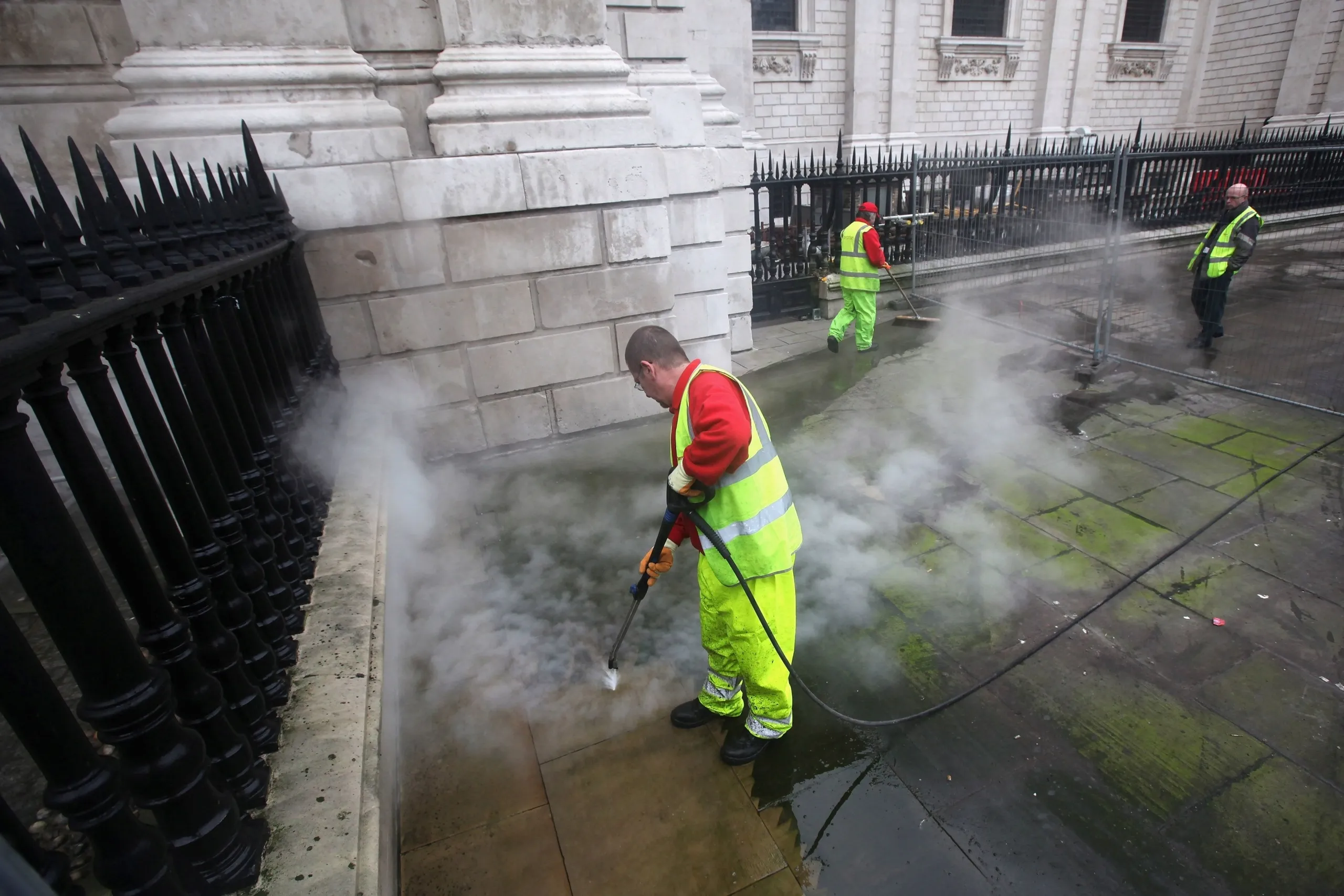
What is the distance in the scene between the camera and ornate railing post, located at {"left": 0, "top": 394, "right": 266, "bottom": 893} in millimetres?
1093

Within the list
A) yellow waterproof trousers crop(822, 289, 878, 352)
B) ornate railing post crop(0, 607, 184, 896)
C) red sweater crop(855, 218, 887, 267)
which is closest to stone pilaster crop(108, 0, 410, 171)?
ornate railing post crop(0, 607, 184, 896)

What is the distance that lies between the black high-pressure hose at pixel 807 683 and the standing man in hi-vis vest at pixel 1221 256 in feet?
15.7

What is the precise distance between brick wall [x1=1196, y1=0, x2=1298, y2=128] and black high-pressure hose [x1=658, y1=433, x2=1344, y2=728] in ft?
85.8

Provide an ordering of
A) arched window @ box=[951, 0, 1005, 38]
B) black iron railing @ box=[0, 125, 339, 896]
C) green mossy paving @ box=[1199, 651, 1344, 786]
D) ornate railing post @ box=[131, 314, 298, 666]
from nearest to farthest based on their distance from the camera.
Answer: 1. black iron railing @ box=[0, 125, 339, 896]
2. ornate railing post @ box=[131, 314, 298, 666]
3. green mossy paving @ box=[1199, 651, 1344, 786]
4. arched window @ box=[951, 0, 1005, 38]

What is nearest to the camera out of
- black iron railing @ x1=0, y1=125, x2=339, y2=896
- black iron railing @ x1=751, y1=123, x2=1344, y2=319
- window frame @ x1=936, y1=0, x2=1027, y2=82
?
black iron railing @ x1=0, y1=125, x2=339, y2=896

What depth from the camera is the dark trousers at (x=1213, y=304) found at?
7.26 meters

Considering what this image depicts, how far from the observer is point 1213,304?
7.33 meters

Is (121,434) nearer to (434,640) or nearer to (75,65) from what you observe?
(434,640)

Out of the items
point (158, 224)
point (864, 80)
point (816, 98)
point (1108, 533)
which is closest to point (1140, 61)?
point (864, 80)

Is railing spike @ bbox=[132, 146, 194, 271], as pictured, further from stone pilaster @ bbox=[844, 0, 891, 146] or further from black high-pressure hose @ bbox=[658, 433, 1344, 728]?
stone pilaster @ bbox=[844, 0, 891, 146]

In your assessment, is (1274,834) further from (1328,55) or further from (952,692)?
(1328,55)

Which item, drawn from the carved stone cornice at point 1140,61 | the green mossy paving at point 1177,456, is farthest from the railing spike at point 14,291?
the carved stone cornice at point 1140,61

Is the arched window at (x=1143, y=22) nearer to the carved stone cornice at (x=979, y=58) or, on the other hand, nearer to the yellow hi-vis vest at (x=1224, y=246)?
the carved stone cornice at (x=979, y=58)

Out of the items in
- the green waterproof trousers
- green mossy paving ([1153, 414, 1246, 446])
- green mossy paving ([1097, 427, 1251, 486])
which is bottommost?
green mossy paving ([1153, 414, 1246, 446])
